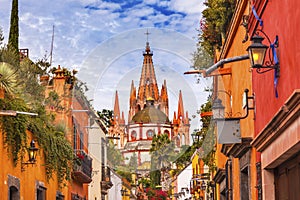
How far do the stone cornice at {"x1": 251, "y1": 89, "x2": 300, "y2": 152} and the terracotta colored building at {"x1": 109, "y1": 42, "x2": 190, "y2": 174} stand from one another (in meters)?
6.84

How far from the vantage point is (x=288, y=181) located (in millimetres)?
9055

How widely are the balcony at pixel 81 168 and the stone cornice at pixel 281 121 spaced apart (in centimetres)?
1448

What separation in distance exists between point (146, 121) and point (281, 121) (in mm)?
59971

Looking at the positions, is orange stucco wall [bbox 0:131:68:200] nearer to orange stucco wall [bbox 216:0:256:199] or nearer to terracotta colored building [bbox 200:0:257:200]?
terracotta colored building [bbox 200:0:257:200]

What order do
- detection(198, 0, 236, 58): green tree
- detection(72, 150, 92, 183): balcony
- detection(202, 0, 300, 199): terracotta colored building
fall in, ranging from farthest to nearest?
detection(72, 150, 92, 183): balcony
detection(198, 0, 236, 58): green tree
detection(202, 0, 300, 199): terracotta colored building

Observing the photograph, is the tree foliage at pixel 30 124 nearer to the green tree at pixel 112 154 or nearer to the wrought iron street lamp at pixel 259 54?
the wrought iron street lamp at pixel 259 54

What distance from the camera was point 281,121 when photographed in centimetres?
809

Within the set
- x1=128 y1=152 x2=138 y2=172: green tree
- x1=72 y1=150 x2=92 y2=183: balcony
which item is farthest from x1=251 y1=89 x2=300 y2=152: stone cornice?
x1=128 y1=152 x2=138 y2=172: green tree

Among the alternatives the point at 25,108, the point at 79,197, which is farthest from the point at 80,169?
the point at 25,108

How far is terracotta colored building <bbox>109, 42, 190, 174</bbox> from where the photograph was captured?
70.0 ft

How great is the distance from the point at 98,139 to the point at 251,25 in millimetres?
23196

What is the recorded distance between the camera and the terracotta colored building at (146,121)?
21344mm

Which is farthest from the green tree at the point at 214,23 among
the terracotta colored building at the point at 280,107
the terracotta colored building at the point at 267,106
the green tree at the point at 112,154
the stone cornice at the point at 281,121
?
the green tree at the point at 112,154

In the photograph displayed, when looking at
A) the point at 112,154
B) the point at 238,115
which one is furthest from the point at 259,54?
the point at 112,154
